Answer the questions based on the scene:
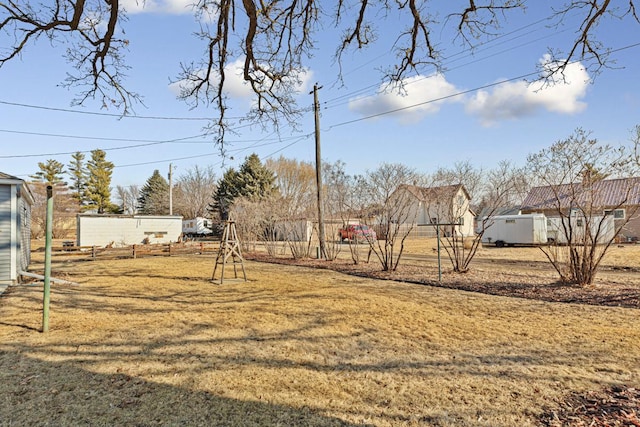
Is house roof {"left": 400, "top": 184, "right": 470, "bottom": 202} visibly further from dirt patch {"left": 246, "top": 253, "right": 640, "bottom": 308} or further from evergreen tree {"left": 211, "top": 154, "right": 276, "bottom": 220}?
evergreen tree {"left": 211, "top": 154, "right": 276, "bottom": 220}

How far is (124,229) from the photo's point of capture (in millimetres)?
23516

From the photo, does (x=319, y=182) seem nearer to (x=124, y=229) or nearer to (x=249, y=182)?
(x=124, y=229)

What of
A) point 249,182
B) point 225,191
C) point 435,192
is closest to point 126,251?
point 435,192

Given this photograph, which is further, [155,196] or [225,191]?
[155,196]

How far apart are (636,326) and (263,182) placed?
32723 millimetres

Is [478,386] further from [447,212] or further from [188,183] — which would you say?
[188,183]

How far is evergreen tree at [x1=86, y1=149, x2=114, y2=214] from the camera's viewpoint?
46.8 m

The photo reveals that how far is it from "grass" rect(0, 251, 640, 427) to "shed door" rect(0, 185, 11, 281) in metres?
2.63

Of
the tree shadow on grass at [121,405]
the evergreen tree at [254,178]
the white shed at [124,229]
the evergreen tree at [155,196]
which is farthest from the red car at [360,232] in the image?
the evergreen tree at [155,196]

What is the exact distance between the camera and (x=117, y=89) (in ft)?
22.3

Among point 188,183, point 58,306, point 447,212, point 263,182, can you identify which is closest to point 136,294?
point 58,306

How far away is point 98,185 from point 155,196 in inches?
314

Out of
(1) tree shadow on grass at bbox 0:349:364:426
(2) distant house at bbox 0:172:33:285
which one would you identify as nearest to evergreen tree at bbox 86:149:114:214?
(2) distant house at bbox 0:172:33:285

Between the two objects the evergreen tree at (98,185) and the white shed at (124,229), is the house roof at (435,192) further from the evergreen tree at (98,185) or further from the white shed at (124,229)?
the evergreen tree at (98,185)
